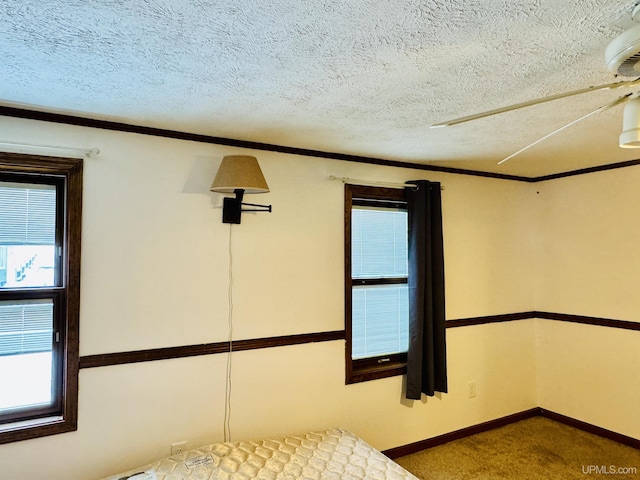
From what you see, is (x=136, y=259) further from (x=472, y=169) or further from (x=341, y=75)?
(x=472, y=169)

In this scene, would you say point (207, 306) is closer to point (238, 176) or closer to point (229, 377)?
point (229, 377)

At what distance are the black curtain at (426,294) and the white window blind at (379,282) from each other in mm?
151

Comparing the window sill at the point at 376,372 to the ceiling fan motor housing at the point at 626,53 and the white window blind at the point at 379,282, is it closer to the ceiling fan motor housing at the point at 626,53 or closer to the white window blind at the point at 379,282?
the white window blind at the point at 379,282

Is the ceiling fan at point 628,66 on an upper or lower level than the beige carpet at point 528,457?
upper

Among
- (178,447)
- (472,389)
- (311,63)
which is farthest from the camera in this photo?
(472,389)

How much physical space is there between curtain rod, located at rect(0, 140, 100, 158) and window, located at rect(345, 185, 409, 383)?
1649 mm

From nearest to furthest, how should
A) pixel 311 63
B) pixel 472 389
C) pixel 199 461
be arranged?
pixel 311 63, pixel 199 461, pixel 472 389

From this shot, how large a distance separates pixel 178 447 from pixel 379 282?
1762 mm

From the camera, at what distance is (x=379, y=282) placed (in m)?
3.25

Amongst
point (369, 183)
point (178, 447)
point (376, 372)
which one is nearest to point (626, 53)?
point (369, 183)

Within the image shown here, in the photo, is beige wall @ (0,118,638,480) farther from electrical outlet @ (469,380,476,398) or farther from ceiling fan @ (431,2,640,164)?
ceiling fan @ (431,2,640,164)

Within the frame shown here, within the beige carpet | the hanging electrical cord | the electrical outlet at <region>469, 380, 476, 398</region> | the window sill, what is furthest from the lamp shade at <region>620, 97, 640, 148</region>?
the electrical outlet at <region>469, 380, 476, 398</region>

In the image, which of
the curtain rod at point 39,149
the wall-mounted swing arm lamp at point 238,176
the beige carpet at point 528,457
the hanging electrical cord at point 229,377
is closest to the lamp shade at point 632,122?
the wall-mounted swing arm lamp at point 238,176

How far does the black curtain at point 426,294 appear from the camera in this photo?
10.4 ft
